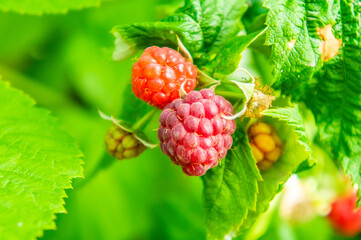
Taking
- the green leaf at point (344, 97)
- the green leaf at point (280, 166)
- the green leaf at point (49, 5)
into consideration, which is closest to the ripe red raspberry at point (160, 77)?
the green leaf at point (280, 166)

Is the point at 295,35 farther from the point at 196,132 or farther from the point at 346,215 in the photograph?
the point at 346,215

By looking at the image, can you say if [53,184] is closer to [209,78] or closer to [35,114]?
[35,114]

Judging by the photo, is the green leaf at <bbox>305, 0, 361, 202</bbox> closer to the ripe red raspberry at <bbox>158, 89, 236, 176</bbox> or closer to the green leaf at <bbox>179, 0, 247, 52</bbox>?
the green leaf at <bbox>179, 0, 247, 52</bbox>

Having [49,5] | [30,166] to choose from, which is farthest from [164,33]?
[49,5]

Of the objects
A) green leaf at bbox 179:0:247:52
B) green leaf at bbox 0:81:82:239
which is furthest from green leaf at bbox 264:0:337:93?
green leaf at bbox 0:81:82:239

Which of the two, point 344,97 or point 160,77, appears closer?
point 160,77

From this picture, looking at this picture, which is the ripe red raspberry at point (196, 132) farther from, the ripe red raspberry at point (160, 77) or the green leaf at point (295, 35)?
the green leaf at point (295, 35)
